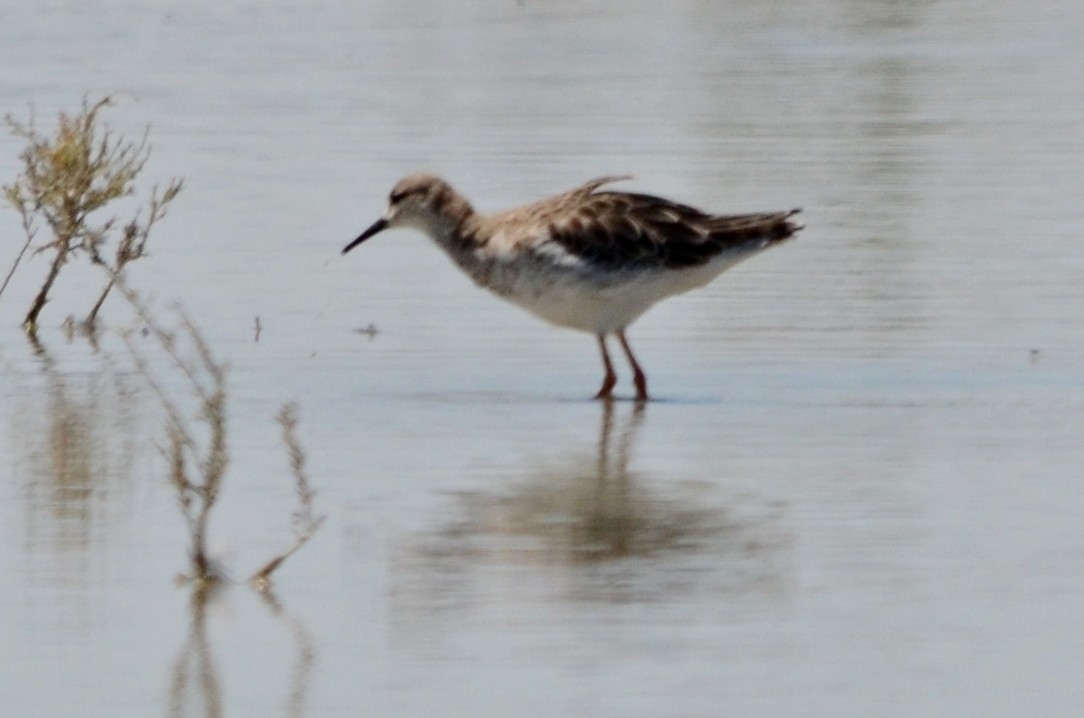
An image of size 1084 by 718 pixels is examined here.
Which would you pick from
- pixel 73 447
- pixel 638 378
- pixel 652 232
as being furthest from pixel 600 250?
pixel 73 447

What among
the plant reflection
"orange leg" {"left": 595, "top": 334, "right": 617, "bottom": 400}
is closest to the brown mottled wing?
"orange leg" {"left": 595, "top": 334, "right": 617, "bottom": 400}

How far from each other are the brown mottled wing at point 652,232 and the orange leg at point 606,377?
1.20 ft

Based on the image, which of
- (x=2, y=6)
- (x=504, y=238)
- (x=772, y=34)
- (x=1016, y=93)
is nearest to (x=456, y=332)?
(x=504, y=238)

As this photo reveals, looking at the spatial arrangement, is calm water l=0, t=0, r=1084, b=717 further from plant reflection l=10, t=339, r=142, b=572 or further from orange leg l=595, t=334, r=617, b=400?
orange leg l=595, t=334, r=617, b=400

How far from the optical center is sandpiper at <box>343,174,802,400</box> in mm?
11594

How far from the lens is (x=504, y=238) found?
11859 millimetres

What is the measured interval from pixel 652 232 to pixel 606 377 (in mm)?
816

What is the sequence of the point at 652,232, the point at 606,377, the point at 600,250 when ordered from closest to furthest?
the point at 606,377 < the point at 600,250 < the point at 652,232

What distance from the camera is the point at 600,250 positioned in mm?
11625

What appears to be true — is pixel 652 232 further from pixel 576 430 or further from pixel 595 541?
pixel 595 541

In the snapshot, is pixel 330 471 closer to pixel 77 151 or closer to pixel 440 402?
pixel 440 402

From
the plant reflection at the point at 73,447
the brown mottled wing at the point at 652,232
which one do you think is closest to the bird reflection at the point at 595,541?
the plant reflection at the point at 73,447

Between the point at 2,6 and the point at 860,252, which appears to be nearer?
the point at 860,252

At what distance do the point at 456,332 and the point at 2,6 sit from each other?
1525cm
